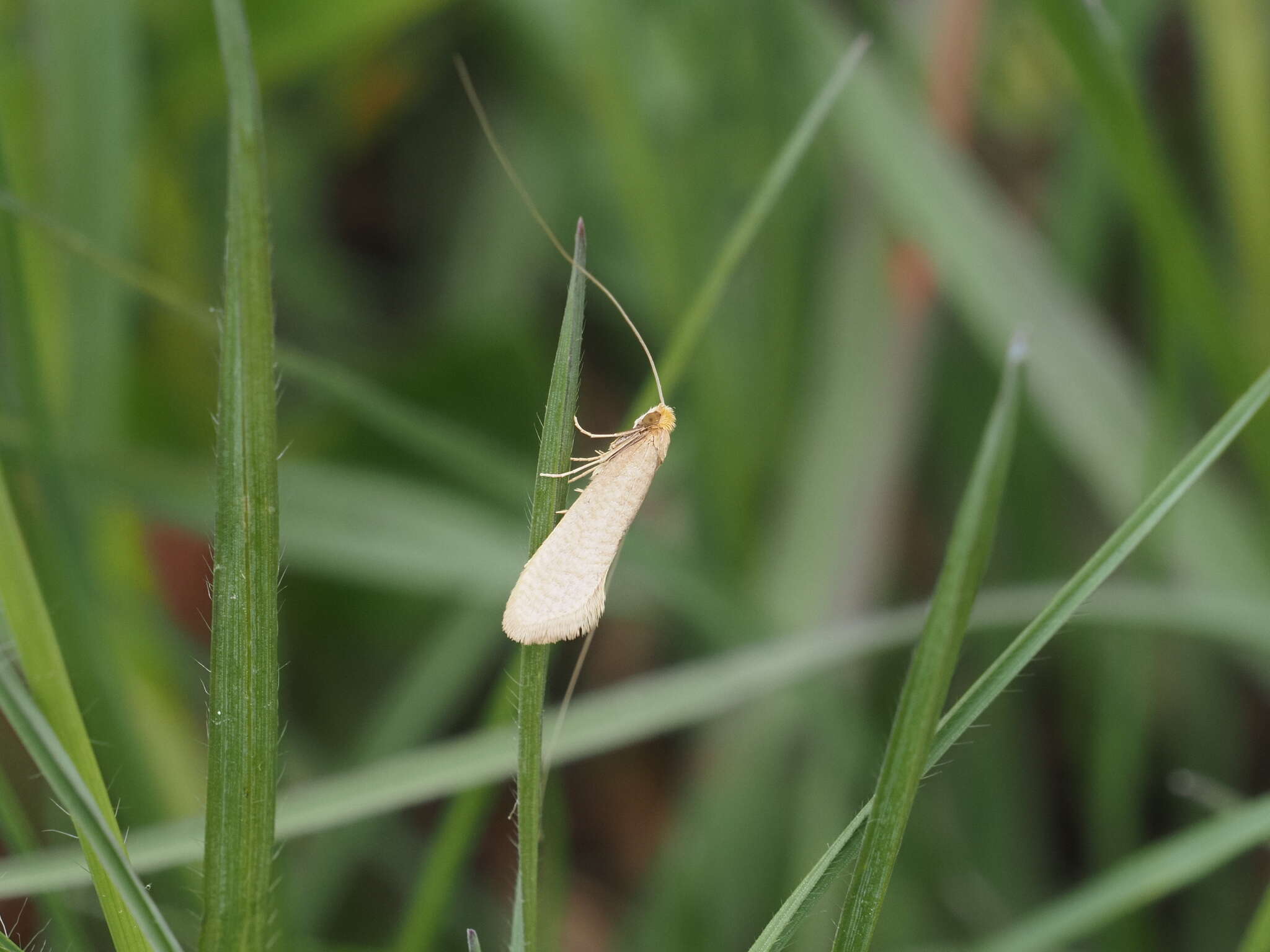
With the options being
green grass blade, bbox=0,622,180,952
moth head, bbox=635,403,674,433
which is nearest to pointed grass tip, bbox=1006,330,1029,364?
green grass blade, bbox=0,622,180,952

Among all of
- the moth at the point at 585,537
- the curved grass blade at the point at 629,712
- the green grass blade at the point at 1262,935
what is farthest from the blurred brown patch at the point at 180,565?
the green grass blade at the point at 1262,935

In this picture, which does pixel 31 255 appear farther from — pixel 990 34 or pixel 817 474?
pixel 990 34

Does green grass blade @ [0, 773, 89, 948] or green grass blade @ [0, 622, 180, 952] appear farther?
green grass blade @ [0, 773, 89, 948]

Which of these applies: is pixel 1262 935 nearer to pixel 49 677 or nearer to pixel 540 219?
pixel 540 219

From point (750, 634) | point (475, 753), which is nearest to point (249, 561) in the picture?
point (475, 753)

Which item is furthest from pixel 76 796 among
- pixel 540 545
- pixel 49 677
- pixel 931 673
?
pixel 931 673

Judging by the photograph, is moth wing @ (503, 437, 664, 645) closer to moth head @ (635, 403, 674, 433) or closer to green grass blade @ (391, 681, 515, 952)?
moth head @ (635, 403, 674, 433)

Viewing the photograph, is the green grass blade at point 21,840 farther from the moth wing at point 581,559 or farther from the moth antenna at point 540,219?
the moth antenna at point 540,219
